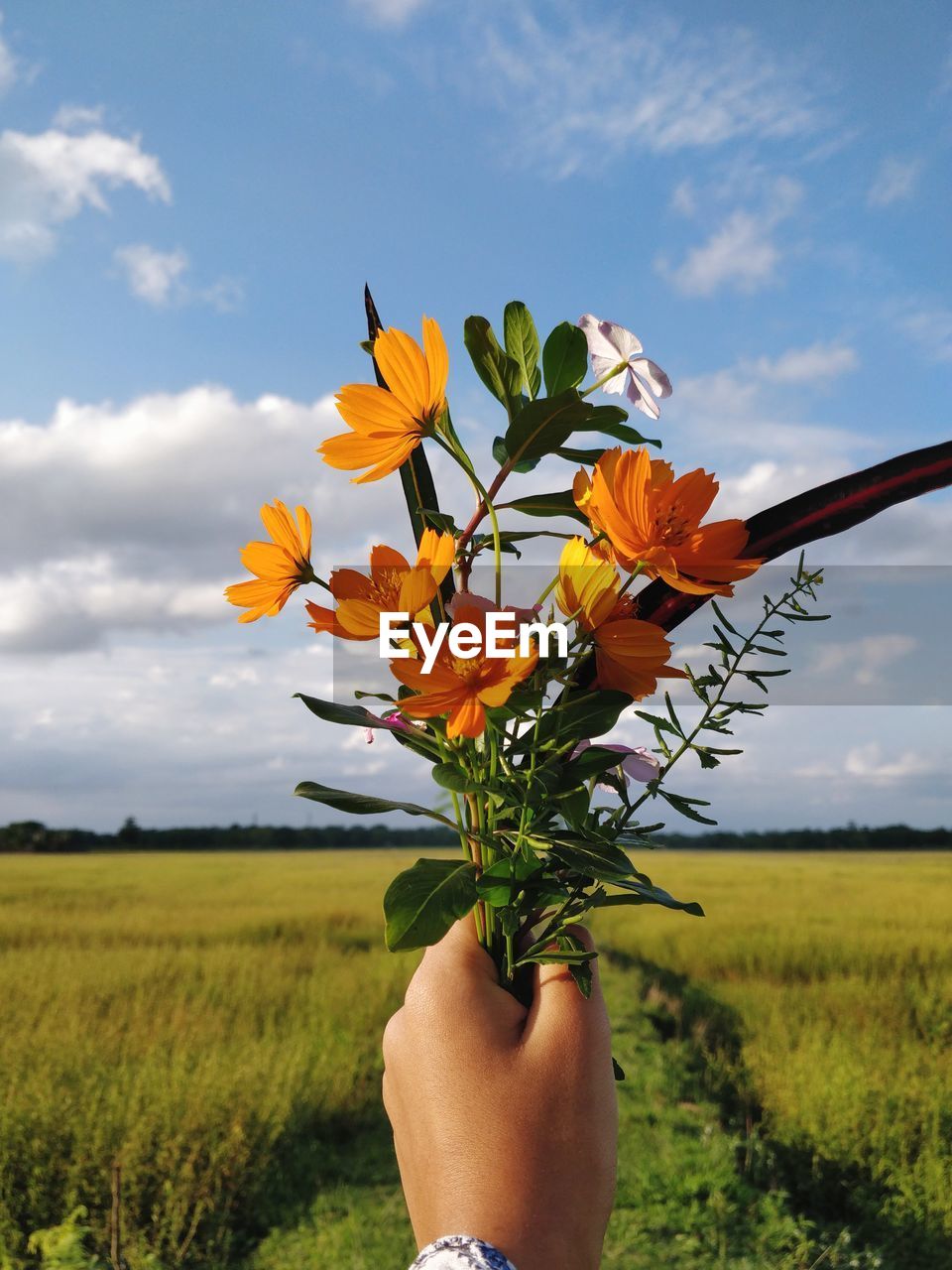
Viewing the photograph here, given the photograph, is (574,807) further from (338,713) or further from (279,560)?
(279,560)

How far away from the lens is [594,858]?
814mm

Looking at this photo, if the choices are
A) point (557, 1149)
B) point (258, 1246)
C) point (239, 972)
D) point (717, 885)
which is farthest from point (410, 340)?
point (717, 885)

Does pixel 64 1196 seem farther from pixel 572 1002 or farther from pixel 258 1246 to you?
pixel 572 1002

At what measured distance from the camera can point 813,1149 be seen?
4469 millimetres

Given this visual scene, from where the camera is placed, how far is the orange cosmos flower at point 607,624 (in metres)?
0.79

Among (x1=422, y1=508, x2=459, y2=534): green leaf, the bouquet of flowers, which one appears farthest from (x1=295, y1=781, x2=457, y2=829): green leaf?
(x1=422, y1=508, x2=459, y2=534): green leaf

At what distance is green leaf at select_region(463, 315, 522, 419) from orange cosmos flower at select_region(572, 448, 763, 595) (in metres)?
0.12

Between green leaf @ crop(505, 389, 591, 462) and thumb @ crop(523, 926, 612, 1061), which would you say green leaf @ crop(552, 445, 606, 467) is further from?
thumb @ crop(523, 926, 612, 1061)

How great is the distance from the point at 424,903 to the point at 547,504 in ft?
1.26

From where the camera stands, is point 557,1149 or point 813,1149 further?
point 813,1149

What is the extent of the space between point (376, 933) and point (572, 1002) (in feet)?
32.0

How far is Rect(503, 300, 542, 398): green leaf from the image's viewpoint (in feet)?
2.78

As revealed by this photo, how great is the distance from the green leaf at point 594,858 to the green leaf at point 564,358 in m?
0.41

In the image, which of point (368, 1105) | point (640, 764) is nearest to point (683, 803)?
point (640, 764)
